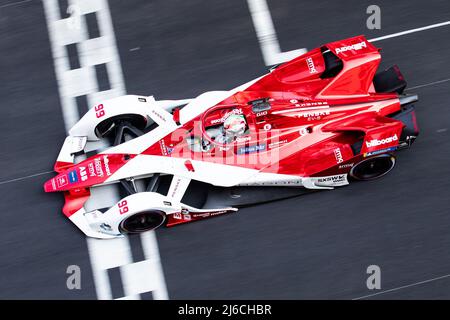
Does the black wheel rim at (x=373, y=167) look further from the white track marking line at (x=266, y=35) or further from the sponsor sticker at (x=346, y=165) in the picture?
the white track marking line at (x=266, y=35)

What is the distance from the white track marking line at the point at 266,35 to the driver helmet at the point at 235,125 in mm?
2542

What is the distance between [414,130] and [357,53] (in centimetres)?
162

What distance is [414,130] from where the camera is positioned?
1041 centimetres

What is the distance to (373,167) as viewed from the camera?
10.6 meters

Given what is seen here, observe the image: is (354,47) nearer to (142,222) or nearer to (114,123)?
(114,123)

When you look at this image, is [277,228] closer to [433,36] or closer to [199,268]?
[199,268]

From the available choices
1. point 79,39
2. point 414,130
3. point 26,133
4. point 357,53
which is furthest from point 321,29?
point 26,133

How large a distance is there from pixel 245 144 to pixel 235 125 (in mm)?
353

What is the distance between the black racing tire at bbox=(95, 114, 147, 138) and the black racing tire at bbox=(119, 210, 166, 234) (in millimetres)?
1808

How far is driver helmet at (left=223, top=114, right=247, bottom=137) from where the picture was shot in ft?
32.6

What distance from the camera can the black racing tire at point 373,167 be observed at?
1029 centimetres

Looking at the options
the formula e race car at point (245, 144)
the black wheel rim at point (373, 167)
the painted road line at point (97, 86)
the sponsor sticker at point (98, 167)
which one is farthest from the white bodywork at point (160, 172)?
the painted road line at point (97, 86)

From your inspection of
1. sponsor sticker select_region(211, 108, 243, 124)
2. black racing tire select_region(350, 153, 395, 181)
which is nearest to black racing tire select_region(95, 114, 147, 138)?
sponsor sticker select_region(211, 108, 243, 124)

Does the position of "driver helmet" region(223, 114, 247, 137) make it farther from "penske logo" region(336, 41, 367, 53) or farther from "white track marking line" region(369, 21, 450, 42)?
"white track marking line" region(369, 21, 450, 42)
